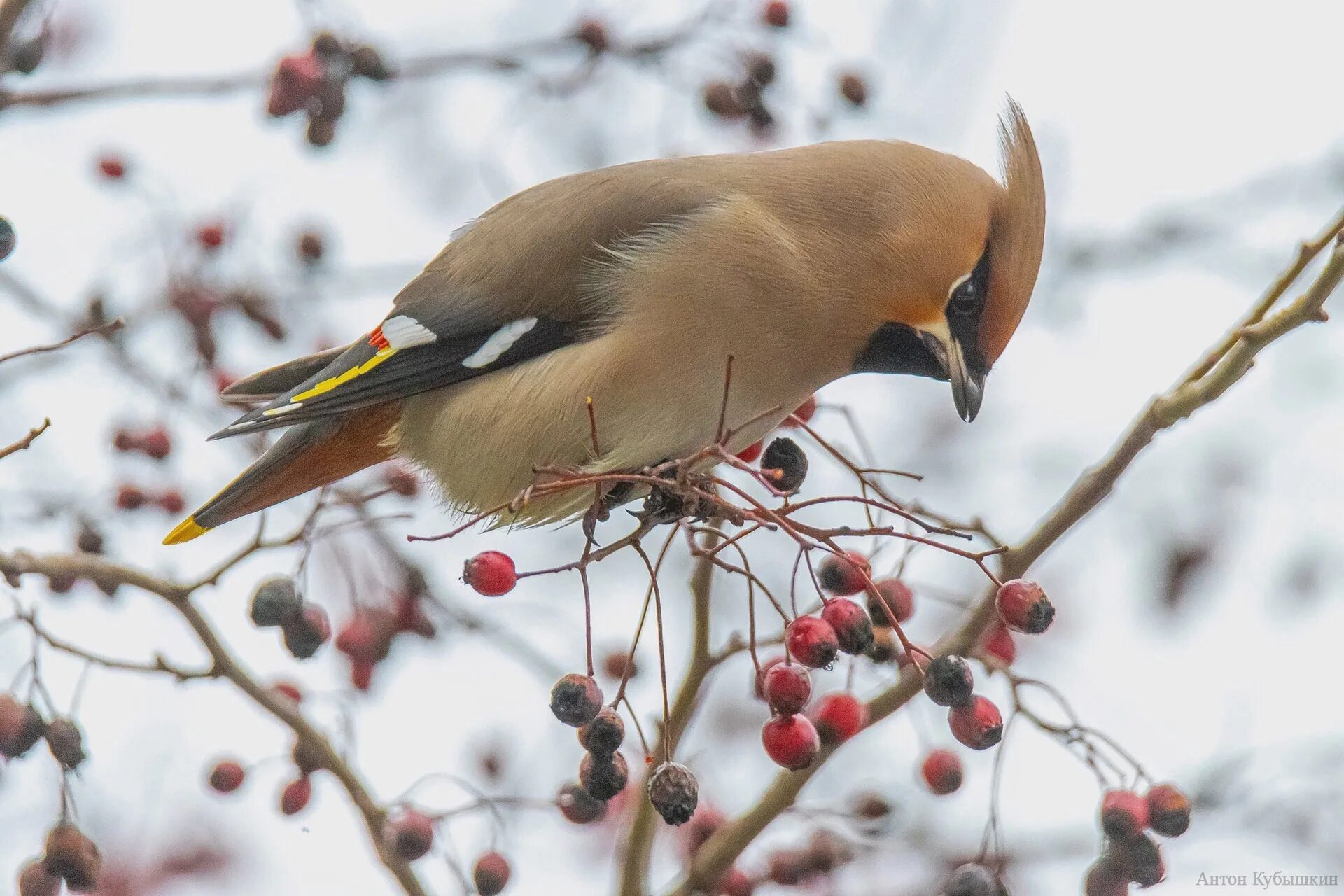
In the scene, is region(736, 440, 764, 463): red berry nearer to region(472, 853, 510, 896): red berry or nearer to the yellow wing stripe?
the yellow wing stripe

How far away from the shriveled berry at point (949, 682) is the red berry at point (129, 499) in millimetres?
2182

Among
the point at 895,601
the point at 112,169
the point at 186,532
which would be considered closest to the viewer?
the point at 895,601

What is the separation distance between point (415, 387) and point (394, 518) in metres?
0.52

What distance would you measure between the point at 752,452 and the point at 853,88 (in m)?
1.35

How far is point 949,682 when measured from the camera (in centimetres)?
210

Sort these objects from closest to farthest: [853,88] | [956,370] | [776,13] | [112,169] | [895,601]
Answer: [895,601]
[956,370]
[776,13]
[853,88]
[112,169]

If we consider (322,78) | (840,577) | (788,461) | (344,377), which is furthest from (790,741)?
(322,78)

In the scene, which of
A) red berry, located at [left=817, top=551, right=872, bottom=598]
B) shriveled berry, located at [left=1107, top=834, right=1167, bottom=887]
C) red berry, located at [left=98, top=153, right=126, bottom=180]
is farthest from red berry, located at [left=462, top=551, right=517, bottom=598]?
red berry, located at [left=98, top=153, right=126, bottom=180]

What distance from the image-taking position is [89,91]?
8.99 feet

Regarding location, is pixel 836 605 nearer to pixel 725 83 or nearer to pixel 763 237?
pixel 763 237

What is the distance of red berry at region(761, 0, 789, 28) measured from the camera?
3738 mm

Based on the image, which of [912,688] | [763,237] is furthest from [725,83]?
[912,688]

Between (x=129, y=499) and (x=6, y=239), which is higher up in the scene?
(x=6, y=239)

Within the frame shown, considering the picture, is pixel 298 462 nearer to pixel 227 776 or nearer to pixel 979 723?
pixel 227 776
